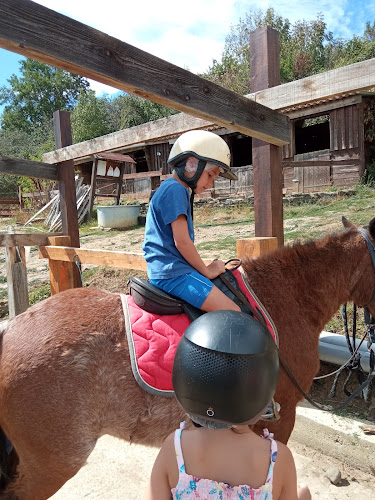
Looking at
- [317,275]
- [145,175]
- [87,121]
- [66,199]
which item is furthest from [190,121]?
[87,121]

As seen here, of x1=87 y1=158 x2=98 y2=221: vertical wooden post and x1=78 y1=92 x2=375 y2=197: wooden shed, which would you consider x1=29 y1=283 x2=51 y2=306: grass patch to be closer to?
x1=78 y1=92 x2=375 y2=197: wooden shed

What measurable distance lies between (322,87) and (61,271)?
3.51m

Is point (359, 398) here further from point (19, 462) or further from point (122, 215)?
point (122, 215)

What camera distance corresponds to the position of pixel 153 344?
1.95 m

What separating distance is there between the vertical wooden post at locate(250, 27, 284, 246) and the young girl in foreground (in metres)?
1.82

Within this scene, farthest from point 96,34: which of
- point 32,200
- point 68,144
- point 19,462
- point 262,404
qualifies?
point 32,200

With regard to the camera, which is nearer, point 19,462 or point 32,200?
point 19,462

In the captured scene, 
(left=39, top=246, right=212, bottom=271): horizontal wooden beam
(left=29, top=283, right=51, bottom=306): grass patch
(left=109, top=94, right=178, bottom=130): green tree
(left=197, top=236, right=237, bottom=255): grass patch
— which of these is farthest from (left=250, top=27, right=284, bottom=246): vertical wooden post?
(left=109, top=94, right=178, bottom=130): green tree

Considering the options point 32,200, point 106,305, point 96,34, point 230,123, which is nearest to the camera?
point 96,34

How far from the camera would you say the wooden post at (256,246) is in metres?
2.75

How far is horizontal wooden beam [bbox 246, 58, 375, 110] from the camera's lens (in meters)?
2.22

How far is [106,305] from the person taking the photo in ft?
6.90

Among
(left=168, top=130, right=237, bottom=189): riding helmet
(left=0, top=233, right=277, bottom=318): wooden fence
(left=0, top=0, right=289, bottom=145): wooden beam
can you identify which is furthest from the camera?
(left=0, top=233, right=277, bottom=318): wooden fence

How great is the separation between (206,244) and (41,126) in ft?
189
